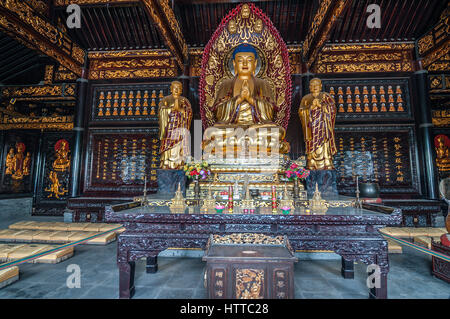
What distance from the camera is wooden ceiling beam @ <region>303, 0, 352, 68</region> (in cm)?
430

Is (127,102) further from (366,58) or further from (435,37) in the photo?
(435,37)

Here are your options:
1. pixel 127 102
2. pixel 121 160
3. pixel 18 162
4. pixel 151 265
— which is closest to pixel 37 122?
pixel 18 162

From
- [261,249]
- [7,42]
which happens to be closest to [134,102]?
[7,42]

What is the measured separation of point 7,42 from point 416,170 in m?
10.6

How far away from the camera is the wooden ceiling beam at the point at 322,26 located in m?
4.30

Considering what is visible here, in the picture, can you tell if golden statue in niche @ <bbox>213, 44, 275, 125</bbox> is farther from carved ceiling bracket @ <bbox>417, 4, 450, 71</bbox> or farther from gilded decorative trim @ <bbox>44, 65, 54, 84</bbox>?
gilded decorative trim @ <bbox>44, 65, 54, 84</bbox>

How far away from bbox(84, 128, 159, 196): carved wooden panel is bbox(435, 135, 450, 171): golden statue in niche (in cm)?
876

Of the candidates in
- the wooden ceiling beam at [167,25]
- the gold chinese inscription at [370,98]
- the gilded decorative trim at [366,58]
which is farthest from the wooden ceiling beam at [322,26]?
the wooden ceiling beam at [167,25]

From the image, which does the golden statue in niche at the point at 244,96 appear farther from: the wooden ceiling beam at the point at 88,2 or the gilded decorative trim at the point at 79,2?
the gilded decorative trim at the point at 79,2

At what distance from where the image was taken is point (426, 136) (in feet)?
18.1

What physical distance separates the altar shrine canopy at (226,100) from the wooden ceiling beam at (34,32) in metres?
0.03

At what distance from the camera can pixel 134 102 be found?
655cm

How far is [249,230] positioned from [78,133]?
583cm
